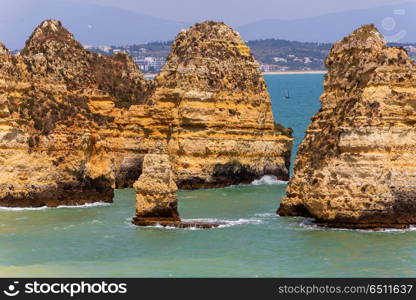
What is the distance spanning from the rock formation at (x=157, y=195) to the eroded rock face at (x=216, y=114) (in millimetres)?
22876

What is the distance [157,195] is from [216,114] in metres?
26.2

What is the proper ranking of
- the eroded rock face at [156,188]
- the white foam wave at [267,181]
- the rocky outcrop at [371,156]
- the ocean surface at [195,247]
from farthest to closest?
the white foam wave at [267,181] → the eroded rock face at [156,188] → the rocky outcrop at [371,156] → the ocean surface at [195,247]

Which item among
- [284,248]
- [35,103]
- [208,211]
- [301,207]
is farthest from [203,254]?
[35,103]

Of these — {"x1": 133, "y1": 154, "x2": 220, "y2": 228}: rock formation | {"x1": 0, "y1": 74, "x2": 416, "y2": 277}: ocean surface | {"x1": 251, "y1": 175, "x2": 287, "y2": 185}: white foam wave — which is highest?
{"x1": 133, "y1": 154, "x2": 220, "y2": 228}: rock formation

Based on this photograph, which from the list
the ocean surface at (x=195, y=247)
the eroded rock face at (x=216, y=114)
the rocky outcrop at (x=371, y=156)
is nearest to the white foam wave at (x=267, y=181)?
the eroded rock face at (x=216, y=114)

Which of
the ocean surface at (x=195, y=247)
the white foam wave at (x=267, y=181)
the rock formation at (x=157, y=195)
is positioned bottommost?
the white foam wave at (x=267, y=181)

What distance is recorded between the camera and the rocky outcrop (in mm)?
52781

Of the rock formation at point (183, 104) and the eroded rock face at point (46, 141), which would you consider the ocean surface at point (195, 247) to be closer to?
the eroded rock face at point (46, 141)

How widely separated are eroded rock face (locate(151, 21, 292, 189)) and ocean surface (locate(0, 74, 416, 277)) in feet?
52.2

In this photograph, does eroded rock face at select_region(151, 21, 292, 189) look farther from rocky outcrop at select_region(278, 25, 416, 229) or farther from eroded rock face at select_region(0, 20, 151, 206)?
rocky outcrop at select_region(278, 25, 416, 229)

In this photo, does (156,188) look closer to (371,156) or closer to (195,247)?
(195,247)

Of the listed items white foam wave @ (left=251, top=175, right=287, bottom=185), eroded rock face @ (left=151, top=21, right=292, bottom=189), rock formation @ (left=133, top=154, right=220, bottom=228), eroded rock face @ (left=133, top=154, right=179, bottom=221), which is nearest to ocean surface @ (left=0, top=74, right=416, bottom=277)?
rock formation @ (left=133, top=154, right=220, bottom=228)

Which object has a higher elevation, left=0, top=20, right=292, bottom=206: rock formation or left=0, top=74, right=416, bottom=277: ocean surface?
left=0, top=20, right=292, bottom=206: rock formation

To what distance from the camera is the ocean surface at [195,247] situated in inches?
1823
